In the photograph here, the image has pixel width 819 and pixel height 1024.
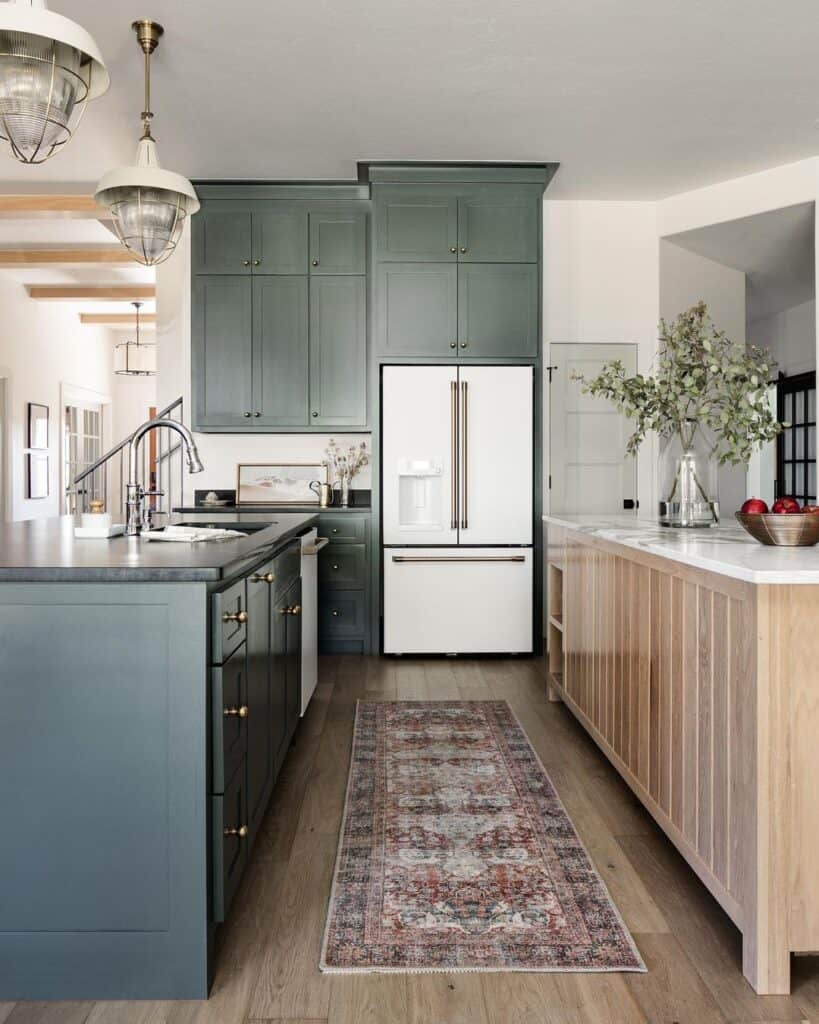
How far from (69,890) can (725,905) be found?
1.42 m

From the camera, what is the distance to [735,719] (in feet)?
5.93

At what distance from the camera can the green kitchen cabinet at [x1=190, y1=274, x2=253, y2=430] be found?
5188 mm

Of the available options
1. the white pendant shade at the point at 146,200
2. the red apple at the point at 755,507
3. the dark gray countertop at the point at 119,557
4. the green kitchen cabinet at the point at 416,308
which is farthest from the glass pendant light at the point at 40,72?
the green kitchen cabinet at the point at 416,308

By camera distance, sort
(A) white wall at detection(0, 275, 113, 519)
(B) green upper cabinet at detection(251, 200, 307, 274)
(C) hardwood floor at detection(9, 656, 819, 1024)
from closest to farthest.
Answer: (C) hardwood floor at detection(9, 656, 819, 1024) → (B) green upper cabinet at detection(251, 200, 307, 274) → (A) white wall at detection(0, 275, 113, 519)

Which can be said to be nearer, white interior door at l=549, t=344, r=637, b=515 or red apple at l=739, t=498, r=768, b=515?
red apple at l=739, t=498, r=768, b=515

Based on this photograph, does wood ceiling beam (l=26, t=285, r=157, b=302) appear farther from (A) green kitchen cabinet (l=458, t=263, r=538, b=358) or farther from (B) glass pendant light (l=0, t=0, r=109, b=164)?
(B) glass pendant light (l=0, t=0, r=109, b=164)

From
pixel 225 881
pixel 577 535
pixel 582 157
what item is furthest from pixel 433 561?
pixel 225 881

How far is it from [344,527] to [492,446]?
3.36ft

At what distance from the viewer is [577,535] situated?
343 cm

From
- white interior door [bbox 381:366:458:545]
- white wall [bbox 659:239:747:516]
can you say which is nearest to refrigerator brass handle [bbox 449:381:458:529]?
white interior door [bbox 381:366:458:545]

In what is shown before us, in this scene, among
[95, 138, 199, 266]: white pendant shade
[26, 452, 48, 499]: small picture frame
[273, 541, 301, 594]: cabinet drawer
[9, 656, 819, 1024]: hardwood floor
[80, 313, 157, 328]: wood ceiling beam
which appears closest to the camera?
[9, 656, 819, 1024]: hardwood floor

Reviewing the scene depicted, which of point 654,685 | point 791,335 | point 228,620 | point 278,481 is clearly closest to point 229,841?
point 228,620

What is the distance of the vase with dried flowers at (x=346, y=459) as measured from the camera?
18.2 feet

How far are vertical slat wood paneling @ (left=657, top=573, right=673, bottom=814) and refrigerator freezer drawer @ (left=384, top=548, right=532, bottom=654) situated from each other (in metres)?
2.64
